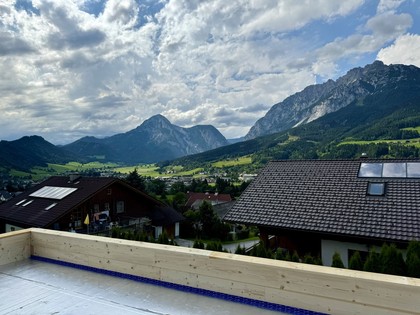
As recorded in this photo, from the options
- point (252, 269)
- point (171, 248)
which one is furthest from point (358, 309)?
point (171, 248)

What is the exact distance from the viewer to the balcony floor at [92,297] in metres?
3.45

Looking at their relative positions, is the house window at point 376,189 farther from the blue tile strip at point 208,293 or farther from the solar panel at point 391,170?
the blue tile strip at point 208,293

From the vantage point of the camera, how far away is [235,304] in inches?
136

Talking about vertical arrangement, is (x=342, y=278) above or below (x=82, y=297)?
above

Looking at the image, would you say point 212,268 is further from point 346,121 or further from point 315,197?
point 346,121

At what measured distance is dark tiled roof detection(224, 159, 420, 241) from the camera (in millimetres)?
9500

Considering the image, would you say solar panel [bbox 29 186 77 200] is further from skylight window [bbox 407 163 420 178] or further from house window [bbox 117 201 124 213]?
skylight window [bbox 407 163 420 178]

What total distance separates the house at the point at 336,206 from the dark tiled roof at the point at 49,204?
49.8 feet

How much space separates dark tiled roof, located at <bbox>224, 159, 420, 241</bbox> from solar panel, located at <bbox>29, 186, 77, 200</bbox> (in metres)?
17.6

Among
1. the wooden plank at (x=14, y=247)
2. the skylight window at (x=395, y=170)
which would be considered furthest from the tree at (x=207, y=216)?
the wooden plank at (x=14, y=247)

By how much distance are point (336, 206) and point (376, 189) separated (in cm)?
150

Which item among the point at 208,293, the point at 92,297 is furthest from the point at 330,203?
the point at 92,297

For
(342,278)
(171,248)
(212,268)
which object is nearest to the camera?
(342,278)

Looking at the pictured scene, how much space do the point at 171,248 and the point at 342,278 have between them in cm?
193
